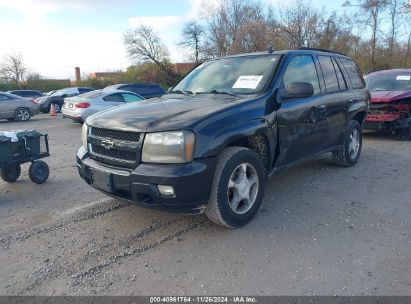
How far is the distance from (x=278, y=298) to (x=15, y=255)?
238 cm

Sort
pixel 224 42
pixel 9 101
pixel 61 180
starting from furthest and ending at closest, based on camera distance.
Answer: pixel 224 42 < pixel 9 101 < pixel 61 180

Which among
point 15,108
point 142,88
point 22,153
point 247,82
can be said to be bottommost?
point 22,153

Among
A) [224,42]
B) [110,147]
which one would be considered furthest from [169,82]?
[110,147]

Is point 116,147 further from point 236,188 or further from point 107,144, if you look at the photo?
point 236,188

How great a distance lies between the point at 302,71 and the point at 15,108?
15115mm

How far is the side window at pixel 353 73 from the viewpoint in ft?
19.2

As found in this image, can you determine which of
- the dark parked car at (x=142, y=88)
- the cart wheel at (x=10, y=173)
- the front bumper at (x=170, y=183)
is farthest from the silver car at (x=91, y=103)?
the front bumper at (x=170, y=183)

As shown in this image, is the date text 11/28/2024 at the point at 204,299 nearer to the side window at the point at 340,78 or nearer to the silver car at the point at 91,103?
the side window at the point at 340,78

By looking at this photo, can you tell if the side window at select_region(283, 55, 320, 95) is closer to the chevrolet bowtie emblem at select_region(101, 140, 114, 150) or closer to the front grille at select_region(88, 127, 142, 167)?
the front grille at select_region(88, 127, 142, 167)

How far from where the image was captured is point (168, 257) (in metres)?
3.25

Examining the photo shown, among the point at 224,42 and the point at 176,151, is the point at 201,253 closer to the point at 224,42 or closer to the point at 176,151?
the point at 176,151

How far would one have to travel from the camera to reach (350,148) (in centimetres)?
604

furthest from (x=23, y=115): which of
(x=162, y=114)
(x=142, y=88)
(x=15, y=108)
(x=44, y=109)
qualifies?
(x=162, y=114)

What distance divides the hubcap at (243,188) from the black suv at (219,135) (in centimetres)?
1
